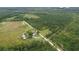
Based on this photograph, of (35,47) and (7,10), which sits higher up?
(7,10)

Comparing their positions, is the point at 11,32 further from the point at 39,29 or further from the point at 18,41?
→ the point at 39,29

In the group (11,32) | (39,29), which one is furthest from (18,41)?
(39,29)

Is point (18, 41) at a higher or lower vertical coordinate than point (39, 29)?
lower

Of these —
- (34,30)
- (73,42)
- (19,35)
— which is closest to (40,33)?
(34,30)

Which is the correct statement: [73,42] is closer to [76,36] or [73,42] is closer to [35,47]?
[76,36]
